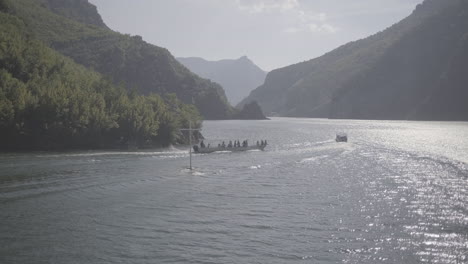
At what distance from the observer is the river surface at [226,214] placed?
28172mm

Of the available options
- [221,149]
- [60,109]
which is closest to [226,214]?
[60,109]

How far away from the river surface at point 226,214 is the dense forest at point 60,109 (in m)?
17.0

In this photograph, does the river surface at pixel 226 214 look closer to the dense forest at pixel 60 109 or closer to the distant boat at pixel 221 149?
the dense forest at pixel 60 109

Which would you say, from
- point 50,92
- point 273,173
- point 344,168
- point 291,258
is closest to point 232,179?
point 273,173

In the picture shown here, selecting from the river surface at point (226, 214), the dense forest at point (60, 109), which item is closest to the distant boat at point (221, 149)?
the dense forest at point (60, 109)

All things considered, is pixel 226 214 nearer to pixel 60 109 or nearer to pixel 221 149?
pixel 60 109

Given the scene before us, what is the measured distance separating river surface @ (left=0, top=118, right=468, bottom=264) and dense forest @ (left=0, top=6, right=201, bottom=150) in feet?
55.6

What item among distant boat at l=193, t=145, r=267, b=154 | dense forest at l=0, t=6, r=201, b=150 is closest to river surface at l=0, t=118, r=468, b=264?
dense forest at l=0, t=6, r=201, b=150

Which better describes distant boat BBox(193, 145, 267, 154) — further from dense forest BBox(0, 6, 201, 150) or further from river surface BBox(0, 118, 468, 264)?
river surface BBox(0, 118, 468, 264)

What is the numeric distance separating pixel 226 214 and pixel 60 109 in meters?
65.7

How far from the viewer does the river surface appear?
28172 millimetres

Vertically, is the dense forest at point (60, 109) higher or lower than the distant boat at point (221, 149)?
higher

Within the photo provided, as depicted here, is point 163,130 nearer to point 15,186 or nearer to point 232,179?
point 232,179

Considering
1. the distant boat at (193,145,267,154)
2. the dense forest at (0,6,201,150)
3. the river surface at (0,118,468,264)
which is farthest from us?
the distant boat at (193,145,267,154)
